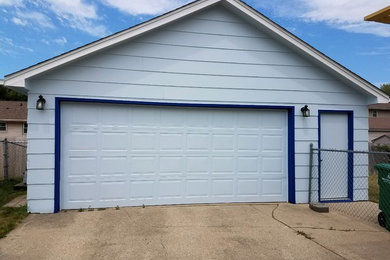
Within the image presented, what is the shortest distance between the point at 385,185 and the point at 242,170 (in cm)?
296

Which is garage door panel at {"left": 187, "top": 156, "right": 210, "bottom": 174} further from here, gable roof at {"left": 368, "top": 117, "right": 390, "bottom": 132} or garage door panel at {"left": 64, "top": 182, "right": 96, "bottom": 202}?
gable roof at {"left": 368, "top": 117, "right": 390, "bottom": 132}

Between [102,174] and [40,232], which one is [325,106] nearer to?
[102,174]

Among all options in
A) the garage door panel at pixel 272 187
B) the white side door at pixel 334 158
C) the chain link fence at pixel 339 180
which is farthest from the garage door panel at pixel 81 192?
the white side door at pixel 334 158

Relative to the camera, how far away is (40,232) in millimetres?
5090

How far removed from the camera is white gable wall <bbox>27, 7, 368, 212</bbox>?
6336 millimetres

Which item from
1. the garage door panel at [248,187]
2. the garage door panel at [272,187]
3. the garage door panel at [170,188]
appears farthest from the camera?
the garage door panel at [272,187]

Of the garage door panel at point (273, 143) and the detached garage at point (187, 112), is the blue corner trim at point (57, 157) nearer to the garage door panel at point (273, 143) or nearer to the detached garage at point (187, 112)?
the detached garage at point (187, 112)

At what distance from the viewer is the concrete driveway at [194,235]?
4227mm

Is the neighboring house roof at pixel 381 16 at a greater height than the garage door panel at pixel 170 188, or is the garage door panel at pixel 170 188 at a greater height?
the neighboring house roof at pixel 381 16

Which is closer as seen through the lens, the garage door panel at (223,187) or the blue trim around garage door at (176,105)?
the blue trim around garage door at (176,105)

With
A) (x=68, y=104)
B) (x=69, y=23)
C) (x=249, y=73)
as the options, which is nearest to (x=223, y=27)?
(x=249, y=73)

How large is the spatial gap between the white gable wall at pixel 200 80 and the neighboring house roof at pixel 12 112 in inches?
676

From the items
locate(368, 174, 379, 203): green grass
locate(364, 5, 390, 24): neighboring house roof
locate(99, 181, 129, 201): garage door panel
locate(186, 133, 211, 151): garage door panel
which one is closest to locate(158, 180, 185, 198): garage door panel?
locate(99, 181, 129, 201): garage door panel

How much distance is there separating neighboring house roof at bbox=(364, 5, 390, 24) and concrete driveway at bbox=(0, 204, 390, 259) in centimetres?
321
